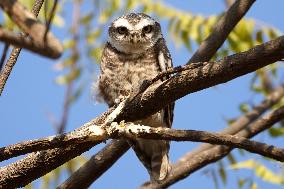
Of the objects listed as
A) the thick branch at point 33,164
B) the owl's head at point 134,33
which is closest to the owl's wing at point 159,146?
the owl's head at point 134,33

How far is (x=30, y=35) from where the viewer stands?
2.65 feet

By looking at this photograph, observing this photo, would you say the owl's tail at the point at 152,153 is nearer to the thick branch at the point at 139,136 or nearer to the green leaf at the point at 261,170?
the green leaf at the point at 261,170

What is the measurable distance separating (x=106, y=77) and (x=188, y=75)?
1.90 m

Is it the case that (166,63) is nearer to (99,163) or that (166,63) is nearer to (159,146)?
(159,146)

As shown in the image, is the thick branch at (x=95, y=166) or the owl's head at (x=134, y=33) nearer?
the thick branch at (x=95, y=166)

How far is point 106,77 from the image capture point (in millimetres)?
3842

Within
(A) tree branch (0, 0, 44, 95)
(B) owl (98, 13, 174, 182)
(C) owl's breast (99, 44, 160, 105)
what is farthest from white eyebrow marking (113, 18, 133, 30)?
(A) tree branch (0, 0, 44, 95)

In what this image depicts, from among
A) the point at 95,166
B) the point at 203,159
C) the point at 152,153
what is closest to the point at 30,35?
the point at 95,166

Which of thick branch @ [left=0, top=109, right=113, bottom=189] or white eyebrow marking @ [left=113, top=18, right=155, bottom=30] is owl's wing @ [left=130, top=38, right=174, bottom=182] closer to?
white eyebrow marking @ [left=113, top=18, right=155, bottom=30]

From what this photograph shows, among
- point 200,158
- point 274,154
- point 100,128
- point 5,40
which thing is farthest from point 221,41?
point 5,40

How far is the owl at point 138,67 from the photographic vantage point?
3.74 meters

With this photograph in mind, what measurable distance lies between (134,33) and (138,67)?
332mm

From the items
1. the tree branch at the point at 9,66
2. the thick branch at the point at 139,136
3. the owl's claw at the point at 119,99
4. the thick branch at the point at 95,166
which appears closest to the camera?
the thick branch at the point at 139,136

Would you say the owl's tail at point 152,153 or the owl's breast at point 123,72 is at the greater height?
the owl's breast at point 123,72
